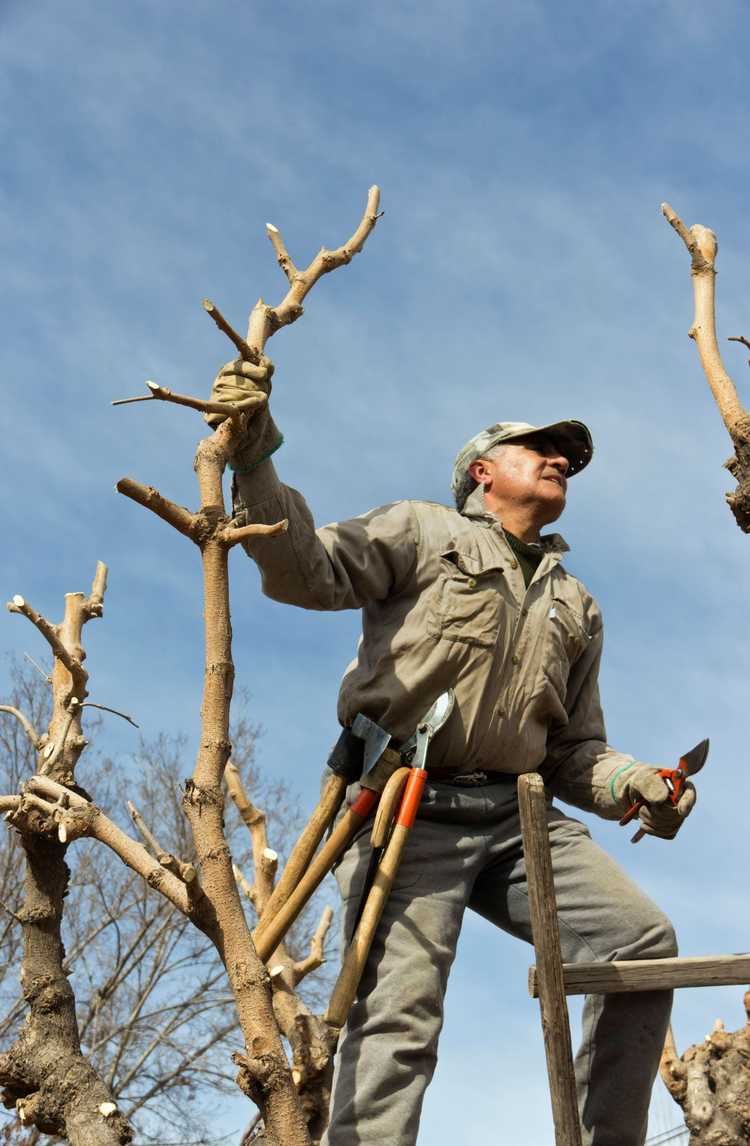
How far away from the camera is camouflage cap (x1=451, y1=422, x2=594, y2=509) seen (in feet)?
16.2

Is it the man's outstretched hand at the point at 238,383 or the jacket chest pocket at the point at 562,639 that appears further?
the jacket chest pocket at the point at 562,639

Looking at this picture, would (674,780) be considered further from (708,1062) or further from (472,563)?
(708,1062)

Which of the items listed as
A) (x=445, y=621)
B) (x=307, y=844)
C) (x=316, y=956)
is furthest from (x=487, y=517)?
(x=316, y=956)

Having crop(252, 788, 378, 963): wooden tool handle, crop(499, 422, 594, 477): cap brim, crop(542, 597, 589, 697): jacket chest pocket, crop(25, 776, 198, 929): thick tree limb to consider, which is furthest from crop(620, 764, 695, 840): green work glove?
crop(25, 776, 198, 929): thick tree limb

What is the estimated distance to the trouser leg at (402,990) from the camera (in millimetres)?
3766

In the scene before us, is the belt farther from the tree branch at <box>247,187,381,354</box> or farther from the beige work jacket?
the tree branch at <box>247,187,381,354</box>

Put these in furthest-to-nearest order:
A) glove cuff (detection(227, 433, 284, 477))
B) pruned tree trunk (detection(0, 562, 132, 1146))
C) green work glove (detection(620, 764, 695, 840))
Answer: pruned tree trunk (detection(0, 562, 132, 1146)), green work glove (detection(620, 764, 695, 840)), glove cuff (detection(227, 433, 284, 477))

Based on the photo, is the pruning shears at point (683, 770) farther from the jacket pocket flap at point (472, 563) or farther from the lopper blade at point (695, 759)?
the jacket pocket flap at point (472, 563)

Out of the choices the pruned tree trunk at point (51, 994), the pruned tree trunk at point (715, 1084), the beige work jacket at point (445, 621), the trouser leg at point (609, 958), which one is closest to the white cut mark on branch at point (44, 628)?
the pruned tree trunk at point (51, 994)

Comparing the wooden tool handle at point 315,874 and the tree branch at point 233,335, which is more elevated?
the tree branch at point 233,335

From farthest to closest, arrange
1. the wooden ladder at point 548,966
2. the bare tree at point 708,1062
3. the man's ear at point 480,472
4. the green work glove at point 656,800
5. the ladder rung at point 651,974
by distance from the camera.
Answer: the bare tree at point 708,1062, the man's ear at point 480,472, the green work glove at point 656,800, the ladder rung at point 651,974, the wooden ladder at point 548,966

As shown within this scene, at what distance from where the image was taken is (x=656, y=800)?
14.1 ft

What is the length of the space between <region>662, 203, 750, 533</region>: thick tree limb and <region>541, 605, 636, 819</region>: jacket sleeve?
2.98ft

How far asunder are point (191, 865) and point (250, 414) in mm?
1292
